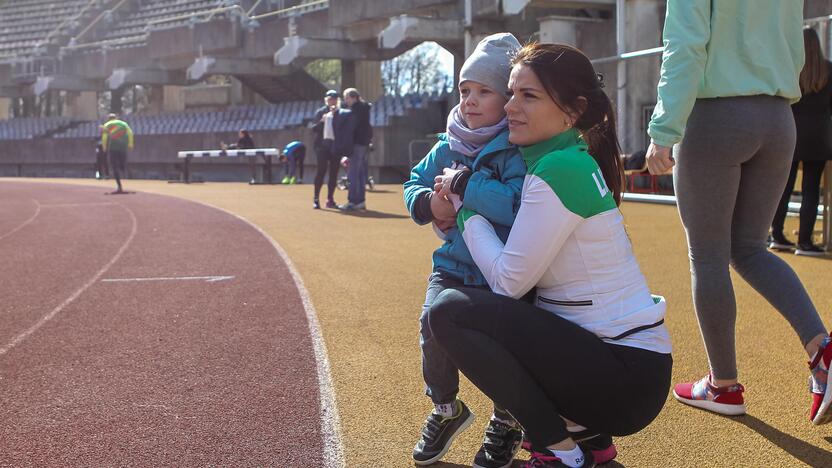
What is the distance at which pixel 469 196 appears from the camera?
270cm

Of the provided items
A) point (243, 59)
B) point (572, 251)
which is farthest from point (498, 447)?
point (243, 59)

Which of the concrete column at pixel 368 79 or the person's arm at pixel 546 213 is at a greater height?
the concrete column at pixel 368 79

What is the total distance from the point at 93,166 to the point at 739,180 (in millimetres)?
39239

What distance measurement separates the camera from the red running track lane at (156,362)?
3301mm

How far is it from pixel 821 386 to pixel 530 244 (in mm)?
1225

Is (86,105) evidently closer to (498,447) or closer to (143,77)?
(143,77)

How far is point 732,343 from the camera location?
3469mm

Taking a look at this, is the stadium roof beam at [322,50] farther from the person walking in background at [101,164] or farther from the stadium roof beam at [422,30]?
the person walking in background at [101,164]

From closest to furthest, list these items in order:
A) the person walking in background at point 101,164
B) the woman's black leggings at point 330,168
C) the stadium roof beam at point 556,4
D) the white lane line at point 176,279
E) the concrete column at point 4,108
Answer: the white lane line at point 176,279 → the woman's black leggings at point 330,168 → the stadium roof beam at point 556,4 → the person walking in background at point 101,164 → the concrete column at point 4,108

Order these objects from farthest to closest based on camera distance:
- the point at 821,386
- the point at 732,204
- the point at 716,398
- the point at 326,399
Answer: the point at 326,399 → the point at 716,398 → the point at 732,204 → the point at 821,386

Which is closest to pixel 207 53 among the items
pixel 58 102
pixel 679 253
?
pixel 58 102

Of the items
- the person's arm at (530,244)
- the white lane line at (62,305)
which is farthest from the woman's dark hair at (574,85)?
the white lane line at (62,305)

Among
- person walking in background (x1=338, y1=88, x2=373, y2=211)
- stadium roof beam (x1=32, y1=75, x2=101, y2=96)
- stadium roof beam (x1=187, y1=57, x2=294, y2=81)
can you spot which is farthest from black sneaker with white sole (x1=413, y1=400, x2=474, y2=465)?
stadium roof beam (x1=32, y1=75, x2=101, y2=96)

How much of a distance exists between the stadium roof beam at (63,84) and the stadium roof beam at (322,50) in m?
17.1
